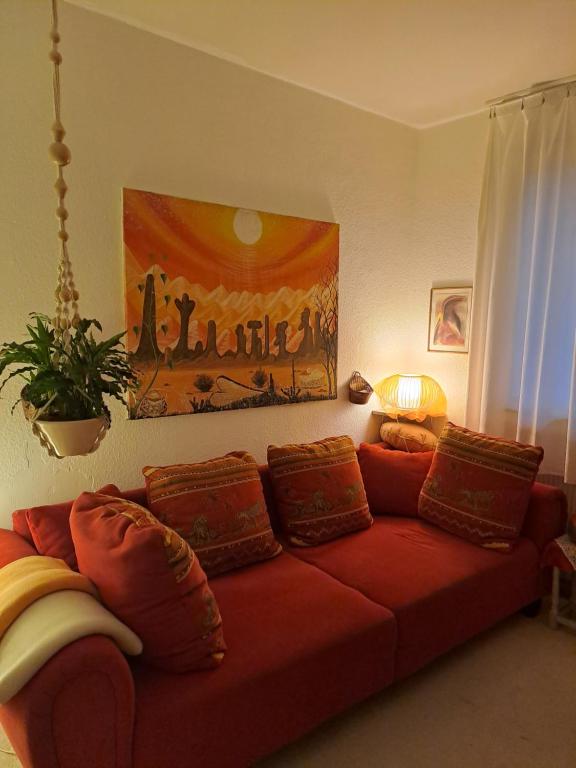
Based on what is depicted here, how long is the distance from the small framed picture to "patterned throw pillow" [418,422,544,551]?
78cm

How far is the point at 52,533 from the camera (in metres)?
1.92

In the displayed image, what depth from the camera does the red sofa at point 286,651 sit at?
132cm

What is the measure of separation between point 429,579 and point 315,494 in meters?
0.65

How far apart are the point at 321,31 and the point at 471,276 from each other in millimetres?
1663

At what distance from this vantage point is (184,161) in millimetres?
2482

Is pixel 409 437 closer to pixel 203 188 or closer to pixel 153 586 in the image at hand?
pixel 203 188

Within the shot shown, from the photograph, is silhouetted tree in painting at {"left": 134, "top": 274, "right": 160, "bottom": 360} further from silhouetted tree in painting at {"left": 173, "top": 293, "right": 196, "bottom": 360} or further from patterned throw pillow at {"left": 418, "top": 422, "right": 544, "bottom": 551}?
patterned throw pillow at {"left": 418, "top": 422, "right": 544, "bottom": 551}

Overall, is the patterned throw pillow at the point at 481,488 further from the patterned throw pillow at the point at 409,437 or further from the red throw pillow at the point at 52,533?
the red throw pillow at the point at 52,533

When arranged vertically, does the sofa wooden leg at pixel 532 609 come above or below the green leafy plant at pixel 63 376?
below

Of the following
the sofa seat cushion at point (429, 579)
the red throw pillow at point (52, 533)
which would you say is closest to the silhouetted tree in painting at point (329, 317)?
the sofa seat cushion at point (429, 579)

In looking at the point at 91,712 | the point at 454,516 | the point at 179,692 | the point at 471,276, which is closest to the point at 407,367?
the point at 471,276

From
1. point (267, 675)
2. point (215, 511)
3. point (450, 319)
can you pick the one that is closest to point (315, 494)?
point (215, 511)

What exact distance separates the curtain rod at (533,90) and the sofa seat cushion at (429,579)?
234 centimetres

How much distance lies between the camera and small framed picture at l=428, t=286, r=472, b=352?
3.32 meters
